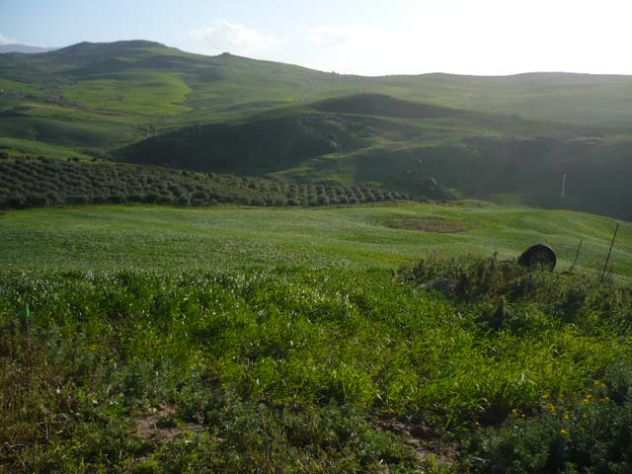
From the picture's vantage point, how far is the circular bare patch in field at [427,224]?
124 feet

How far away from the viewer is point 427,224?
39844 mm

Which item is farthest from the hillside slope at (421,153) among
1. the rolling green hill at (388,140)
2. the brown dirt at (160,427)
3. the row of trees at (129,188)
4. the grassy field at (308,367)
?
the brown dirt at (160,427)

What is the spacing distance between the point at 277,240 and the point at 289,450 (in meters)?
18.2

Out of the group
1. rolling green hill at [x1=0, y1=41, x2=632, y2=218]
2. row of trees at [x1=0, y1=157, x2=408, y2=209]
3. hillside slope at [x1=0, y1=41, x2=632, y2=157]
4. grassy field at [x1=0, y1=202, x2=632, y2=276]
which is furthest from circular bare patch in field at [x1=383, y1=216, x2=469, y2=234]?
hillside slope at [x1=0, y1=41, x2=632, y2=157]

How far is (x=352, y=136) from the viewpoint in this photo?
102 meters

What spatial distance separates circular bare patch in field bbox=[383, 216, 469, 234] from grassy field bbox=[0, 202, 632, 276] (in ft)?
0.26

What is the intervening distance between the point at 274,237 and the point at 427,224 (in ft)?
55.3

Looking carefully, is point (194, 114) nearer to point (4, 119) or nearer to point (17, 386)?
point (4, 119)

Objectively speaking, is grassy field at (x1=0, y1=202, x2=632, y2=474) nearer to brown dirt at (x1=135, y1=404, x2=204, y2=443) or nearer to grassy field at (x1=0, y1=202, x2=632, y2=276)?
brown dirt at (x1=135, y1=404, x2=204, y2=443)

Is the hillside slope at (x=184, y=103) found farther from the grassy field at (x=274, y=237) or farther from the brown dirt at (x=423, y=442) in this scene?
the brown dirt at (x=423, y=442)

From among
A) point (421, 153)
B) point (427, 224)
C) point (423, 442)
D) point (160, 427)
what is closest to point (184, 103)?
point (421, 153)

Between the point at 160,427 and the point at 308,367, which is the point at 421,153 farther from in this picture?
the point at 160,427

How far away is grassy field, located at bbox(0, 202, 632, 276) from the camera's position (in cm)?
1742

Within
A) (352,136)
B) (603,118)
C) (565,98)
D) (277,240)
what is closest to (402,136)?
(352,136)
